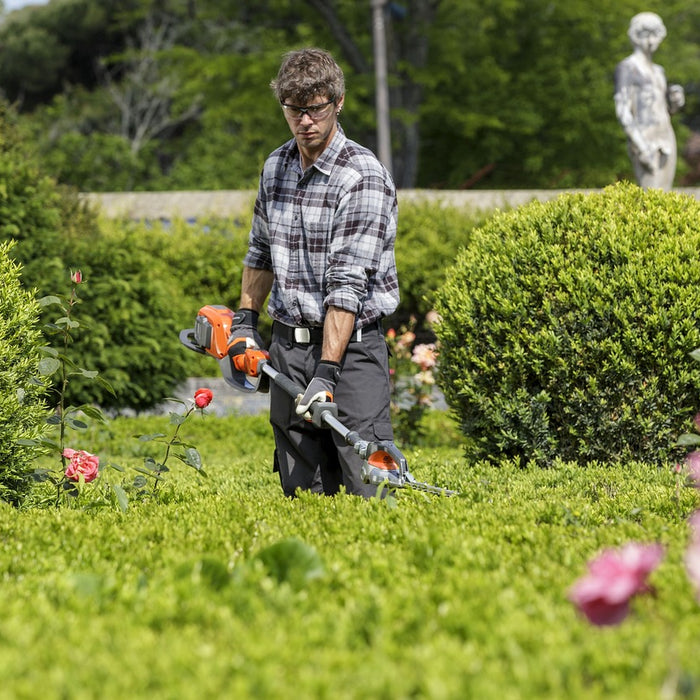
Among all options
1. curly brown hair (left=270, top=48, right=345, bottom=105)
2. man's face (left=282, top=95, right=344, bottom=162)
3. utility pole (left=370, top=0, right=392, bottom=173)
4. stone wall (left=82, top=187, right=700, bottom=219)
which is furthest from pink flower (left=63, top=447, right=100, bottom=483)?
utility pole (left=370, top=0, right=392, bottom=173)

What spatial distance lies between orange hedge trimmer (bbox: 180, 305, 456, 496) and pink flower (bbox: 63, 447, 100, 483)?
68cm

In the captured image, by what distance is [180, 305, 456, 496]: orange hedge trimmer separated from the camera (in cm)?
360

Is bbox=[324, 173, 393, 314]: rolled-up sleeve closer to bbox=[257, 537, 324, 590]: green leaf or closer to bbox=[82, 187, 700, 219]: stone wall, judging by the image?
bbox=[257, 537, 324, 590]: green leaf

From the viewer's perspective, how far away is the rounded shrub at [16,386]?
13.4 ft

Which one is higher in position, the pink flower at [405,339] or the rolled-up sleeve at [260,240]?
the rolled-up sleeve at [260,240]

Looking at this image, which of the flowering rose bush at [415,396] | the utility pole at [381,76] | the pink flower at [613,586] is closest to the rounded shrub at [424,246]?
the flowering rose bush at [415,396]

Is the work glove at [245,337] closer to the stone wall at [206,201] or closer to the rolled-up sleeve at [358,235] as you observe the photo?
the rolled-up sleeve at [358,235]

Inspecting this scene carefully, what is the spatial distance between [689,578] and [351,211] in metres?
2.01

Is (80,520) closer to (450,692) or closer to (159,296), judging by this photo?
(450,692)

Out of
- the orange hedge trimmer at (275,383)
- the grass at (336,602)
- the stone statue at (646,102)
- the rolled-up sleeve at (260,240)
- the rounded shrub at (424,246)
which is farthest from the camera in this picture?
the stone statue at (646,102)

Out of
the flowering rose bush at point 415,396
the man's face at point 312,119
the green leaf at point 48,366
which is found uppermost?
the man's face at point 312,119

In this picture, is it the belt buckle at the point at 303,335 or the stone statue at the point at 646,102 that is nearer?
the belt buckle at the point at 303,335

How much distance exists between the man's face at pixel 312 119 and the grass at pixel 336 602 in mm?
1406

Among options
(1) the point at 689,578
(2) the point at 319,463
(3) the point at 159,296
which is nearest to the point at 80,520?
(2) the point at 319,463
